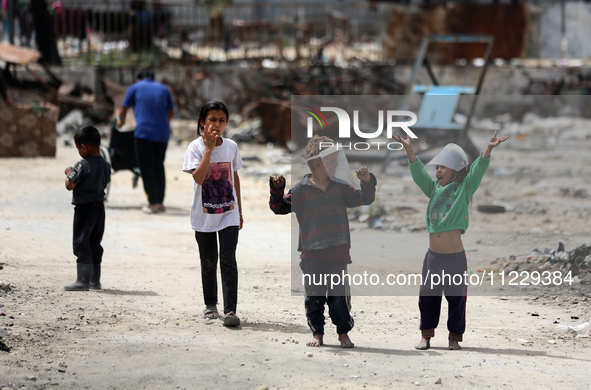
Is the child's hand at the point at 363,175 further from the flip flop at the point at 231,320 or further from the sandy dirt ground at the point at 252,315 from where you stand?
the flip flop at the point at 231,320

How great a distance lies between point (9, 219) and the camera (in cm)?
827

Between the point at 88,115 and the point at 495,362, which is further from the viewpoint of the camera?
the point at 88,115

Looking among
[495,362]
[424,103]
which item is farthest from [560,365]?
[424,103]

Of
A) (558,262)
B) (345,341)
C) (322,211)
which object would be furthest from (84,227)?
(558,262)

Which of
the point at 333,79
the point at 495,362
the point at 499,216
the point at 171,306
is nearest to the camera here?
the point at 495,362

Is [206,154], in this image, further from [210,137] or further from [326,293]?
[326,293]

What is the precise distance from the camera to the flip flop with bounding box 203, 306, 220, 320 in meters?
5.11

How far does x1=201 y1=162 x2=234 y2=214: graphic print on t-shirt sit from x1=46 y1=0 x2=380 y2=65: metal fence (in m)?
15.4

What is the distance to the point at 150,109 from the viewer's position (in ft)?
29.9

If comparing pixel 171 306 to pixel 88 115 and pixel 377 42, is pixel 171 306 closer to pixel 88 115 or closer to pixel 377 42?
pixel 88 115

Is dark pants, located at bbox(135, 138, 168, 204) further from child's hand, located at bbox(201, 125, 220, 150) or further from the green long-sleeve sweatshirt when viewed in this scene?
the green long-sleeve sweatshirt

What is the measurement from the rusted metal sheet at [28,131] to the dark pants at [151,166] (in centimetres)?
450

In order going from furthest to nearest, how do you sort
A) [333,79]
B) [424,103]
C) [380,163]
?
[333,79]
[380,163]
[424,103]

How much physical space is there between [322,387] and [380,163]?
10.1 metres
